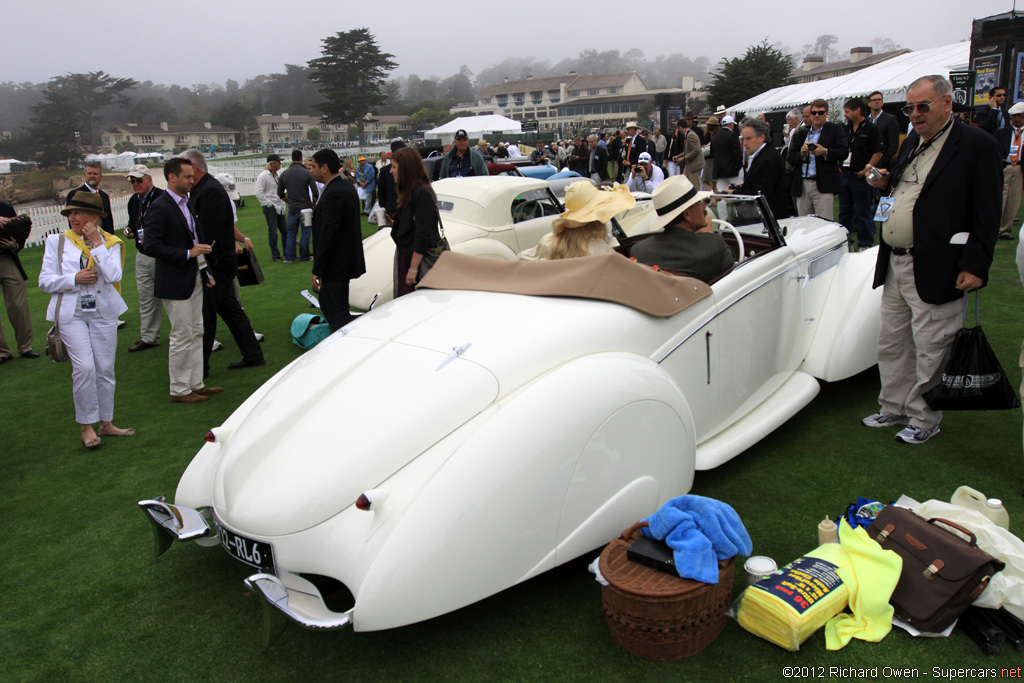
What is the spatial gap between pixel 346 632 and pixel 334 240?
3.82m

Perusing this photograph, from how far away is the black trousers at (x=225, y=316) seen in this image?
6.24 m

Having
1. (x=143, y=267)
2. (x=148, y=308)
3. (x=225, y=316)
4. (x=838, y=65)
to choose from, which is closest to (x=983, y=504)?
(x=225, y=316)

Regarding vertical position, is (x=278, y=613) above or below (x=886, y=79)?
below

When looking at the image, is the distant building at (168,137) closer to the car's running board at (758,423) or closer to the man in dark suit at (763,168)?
the man in dark suit at (763,168)

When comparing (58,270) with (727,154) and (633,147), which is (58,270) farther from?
(633,147)

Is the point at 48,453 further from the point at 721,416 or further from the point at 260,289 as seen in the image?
the point at 260,289

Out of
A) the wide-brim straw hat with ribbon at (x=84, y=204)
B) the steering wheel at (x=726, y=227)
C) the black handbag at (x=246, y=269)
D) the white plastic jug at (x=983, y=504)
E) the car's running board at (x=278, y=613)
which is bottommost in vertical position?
the white plastic jug at (x=983, y=504)

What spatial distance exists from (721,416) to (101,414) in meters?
4.36

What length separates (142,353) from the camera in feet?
24.8

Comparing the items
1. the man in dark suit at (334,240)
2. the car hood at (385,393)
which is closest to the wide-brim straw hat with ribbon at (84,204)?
the man in dark suit at (334,240)

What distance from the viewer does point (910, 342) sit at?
4.23 metres

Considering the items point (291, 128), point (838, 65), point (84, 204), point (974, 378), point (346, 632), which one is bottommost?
point (346, 632)

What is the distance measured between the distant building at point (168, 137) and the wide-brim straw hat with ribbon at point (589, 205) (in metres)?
153

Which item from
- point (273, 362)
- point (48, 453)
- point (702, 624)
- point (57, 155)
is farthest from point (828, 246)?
point (57, 155)
